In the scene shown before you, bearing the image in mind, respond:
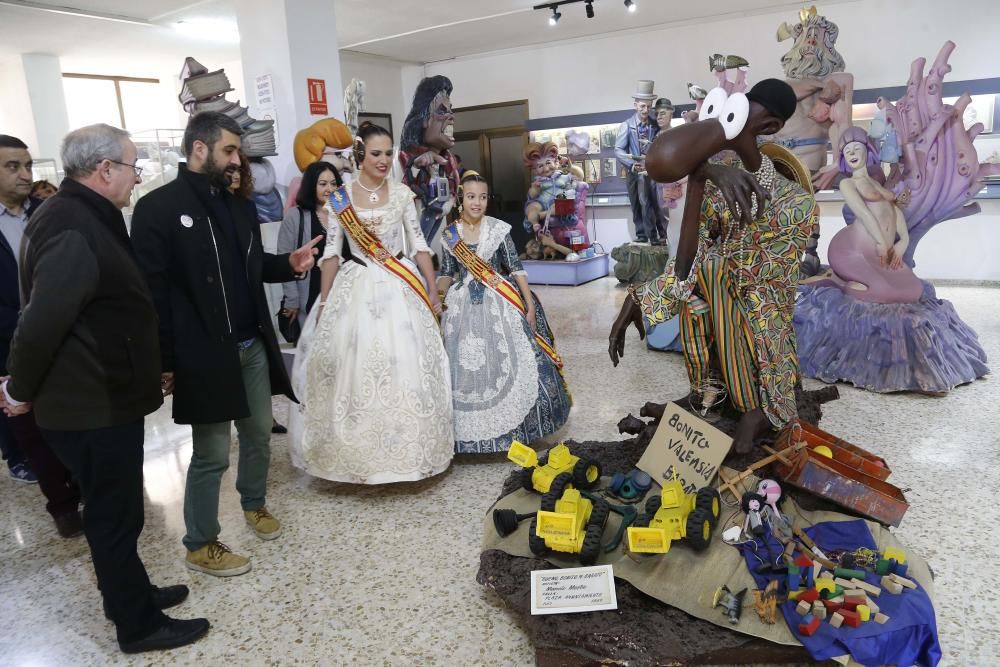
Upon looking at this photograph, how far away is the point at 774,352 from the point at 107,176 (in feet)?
7.29

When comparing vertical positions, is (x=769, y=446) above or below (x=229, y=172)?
below

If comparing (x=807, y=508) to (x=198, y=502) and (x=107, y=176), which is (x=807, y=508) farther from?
(x=107, y=176)

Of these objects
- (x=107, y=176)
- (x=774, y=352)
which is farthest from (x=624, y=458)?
(x=107, y=176)

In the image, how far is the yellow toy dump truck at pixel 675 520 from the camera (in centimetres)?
200

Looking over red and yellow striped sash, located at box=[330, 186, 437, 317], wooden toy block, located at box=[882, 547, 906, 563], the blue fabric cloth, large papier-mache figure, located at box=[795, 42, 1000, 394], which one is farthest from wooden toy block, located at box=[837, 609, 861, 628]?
large papier-mache figure, located at box=[795, 42, 1000, 394]

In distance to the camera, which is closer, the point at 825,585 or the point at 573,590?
the point at 825,585

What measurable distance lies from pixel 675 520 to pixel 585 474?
1.42 ft

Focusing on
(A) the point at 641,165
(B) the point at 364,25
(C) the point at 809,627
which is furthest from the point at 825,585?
(B) the point at 364,25

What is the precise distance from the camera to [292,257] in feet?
8.49

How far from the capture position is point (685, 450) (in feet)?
7.87

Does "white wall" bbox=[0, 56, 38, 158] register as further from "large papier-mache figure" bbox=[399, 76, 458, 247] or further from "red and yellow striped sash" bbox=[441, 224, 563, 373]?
"red and yellow striped sash" bbox=[441, 224, 563, 373]

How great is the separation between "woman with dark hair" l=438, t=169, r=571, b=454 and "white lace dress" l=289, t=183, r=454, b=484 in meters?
0.16

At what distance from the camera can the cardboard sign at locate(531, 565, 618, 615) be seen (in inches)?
76.2

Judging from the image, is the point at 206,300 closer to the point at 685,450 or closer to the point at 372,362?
the point at 372,362
